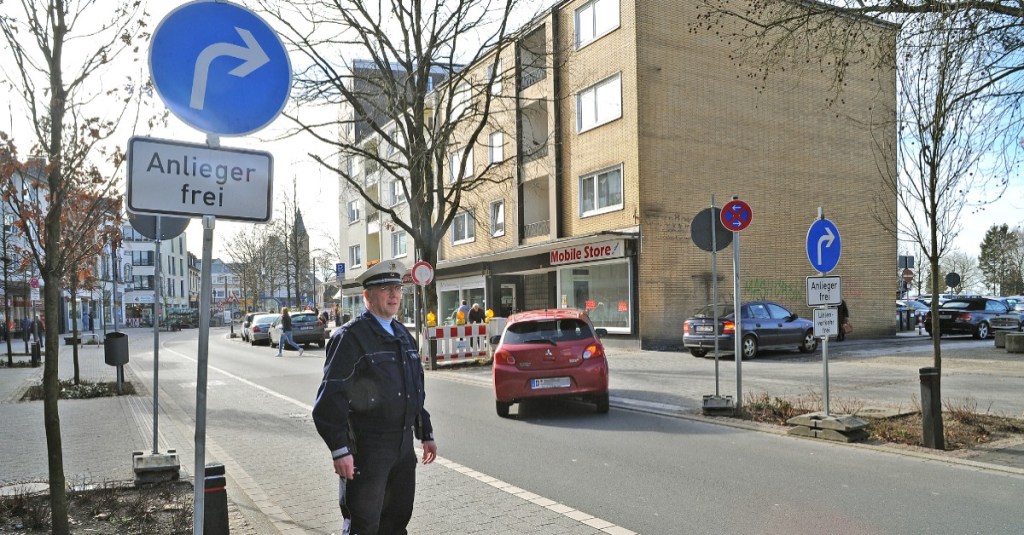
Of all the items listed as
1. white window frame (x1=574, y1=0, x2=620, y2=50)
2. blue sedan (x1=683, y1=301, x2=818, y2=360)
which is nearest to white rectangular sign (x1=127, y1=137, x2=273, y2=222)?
blue sedan (x1=683, y1=301, x2=818, y2=360)

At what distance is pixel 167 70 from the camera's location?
10.4 ft

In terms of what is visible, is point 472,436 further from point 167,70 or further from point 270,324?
point 270,324

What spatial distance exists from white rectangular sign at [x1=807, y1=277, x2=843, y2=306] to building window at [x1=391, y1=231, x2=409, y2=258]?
35.2 meters

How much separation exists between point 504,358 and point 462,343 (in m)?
9.71

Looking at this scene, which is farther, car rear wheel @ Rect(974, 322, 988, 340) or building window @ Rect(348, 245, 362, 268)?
building window @ Rect(348, 245, 362, 268)

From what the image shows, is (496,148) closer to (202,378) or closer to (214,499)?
(214,499)

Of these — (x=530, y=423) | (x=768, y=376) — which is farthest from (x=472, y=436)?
(x=768, y=376)

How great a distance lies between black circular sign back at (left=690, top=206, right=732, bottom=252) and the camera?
35.9 feet

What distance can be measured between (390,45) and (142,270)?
89.7 metres

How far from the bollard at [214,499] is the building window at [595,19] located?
2302 centimetres

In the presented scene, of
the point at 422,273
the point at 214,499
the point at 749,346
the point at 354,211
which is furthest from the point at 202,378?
the point at 354,211

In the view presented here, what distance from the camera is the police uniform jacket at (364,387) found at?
3.53m

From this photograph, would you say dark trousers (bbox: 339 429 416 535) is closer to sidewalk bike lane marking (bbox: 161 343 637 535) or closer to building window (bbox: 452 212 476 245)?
sidewalk bike lane marking (bbox: 161 343 637 535)

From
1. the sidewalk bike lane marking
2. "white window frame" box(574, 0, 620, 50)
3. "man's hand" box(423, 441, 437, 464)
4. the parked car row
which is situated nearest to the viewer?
"man's hand" box(423, 441, 437, 464)
